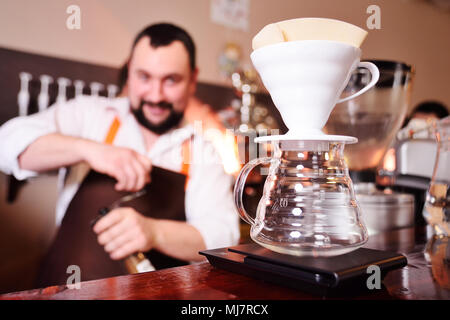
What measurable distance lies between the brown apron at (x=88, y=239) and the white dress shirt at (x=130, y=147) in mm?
39

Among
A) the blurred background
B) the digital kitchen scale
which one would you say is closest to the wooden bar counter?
the digital kitchen scale

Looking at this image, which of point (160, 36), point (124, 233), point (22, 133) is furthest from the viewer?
point (160, 36)

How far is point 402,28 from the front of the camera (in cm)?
275

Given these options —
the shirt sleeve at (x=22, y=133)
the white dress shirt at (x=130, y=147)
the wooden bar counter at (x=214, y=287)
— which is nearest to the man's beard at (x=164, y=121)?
the white dress shirt at (x=130, y=147)

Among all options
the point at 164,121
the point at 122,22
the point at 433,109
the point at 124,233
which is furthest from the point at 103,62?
the point at 433,109

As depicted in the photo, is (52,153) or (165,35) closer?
(52,153)

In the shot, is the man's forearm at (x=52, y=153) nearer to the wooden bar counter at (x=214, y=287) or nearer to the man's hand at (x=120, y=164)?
the man's hand at (x=120, y=164)

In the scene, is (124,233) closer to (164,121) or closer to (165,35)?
(164,121)

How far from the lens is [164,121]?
53.7 inches

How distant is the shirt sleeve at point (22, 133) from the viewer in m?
1.10

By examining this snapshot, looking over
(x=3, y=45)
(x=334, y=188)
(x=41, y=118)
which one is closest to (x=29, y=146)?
(x=41, y=118)

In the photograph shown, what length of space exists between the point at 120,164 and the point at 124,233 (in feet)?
0.81
